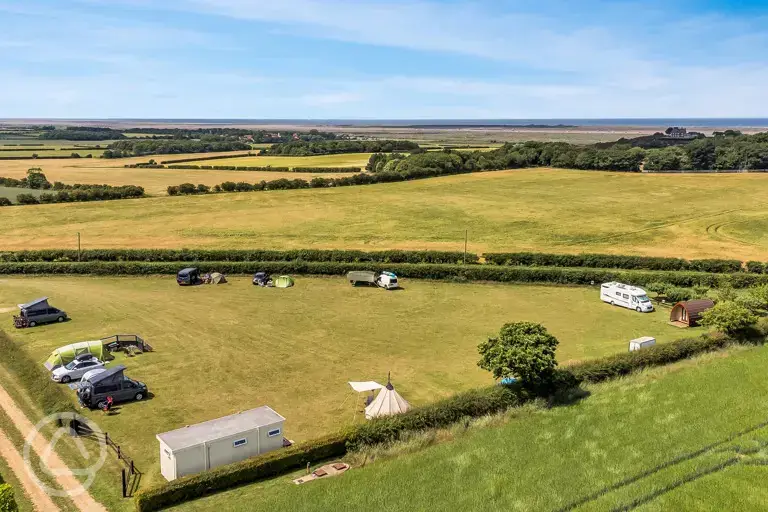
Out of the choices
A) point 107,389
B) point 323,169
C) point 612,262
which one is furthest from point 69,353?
point 323,169

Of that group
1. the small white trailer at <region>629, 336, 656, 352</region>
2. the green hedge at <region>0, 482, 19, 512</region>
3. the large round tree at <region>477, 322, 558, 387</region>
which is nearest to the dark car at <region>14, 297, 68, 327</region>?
the green hedge at <region>0, 482, 19, 512</region>

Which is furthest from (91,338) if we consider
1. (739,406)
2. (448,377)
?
(739,406)

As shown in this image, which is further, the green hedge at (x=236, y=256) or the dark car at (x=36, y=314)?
the green hedge at (x=236, y=256)

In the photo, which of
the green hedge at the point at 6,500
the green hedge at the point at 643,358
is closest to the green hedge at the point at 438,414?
the green hedge at the point at 643,358

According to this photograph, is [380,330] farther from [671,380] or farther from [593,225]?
[593,225]

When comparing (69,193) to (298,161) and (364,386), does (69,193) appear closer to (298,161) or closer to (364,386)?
(298,161)

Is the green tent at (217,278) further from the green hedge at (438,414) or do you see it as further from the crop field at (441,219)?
the green hedge at (438,414)

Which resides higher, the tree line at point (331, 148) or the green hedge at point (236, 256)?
the tree line at point (331, 148)
